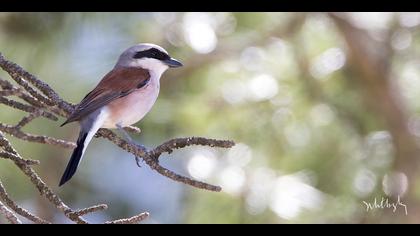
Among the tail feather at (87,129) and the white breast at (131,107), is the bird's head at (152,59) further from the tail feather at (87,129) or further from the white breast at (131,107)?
the tail feather at (87,129)

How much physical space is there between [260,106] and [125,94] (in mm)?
2084

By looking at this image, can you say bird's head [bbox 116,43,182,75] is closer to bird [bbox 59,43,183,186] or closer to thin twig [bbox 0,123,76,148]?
bird [bbox 59,43,183,186]

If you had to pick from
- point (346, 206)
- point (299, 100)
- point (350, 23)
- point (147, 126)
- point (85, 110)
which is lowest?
point (85, 110)

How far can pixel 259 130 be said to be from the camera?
505 centimetres

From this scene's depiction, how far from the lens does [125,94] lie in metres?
3.12

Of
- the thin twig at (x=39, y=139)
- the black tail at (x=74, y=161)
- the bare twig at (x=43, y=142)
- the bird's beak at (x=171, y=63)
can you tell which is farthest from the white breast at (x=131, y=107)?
the thin twig at (x=39, y=139)

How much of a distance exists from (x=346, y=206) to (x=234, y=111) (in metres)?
0.99

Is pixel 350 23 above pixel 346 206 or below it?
above

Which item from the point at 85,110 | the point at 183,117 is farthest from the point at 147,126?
the point at 85,110

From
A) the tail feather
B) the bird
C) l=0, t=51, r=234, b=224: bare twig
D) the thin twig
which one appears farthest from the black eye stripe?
the thin twig

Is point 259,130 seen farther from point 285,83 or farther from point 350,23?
point 350,23

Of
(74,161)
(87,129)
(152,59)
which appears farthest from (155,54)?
(74,161)

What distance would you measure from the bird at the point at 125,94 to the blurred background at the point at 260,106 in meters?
1.05

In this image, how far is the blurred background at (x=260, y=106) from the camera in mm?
4605
